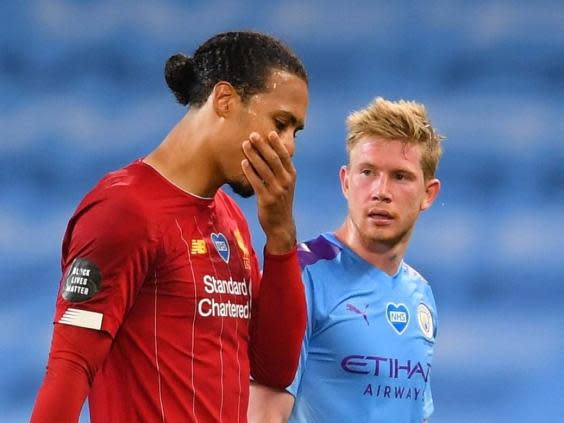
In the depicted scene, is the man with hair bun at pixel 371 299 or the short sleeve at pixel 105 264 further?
the man with hair bun at pixel 371 299

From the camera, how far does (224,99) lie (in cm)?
202

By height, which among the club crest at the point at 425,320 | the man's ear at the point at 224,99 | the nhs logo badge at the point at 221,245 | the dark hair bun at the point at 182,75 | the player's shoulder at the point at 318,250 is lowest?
the nhs logo badge at the point at 221,245

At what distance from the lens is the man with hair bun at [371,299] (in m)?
2.54

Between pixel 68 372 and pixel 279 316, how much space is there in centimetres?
44

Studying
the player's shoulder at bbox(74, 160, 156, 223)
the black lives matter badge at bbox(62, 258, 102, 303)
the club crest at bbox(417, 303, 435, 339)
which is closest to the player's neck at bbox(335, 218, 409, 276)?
the club crest at bbox(417, 303, 435, 339)

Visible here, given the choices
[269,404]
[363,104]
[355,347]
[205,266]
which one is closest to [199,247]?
[205,266]

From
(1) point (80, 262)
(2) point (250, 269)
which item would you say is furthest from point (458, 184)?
(1) point (80, 262)

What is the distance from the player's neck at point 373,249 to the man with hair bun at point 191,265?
636 millimetres

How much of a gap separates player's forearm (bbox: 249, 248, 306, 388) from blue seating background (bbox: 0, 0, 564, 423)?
6.71 feet

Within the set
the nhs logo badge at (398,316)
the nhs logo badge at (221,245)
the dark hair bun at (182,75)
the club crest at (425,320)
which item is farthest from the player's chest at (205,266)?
the club crest at (425,320)

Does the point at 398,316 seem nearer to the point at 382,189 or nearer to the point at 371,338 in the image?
the point at 371,338

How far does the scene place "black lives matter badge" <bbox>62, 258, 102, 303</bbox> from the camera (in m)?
1.82

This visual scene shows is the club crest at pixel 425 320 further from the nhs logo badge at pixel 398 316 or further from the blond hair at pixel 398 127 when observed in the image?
the blond hair at pixel 398 127

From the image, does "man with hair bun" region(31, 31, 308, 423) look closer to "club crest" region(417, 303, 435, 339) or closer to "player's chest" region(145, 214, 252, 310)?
"player's chest" region(145, 214, 252, 310)
